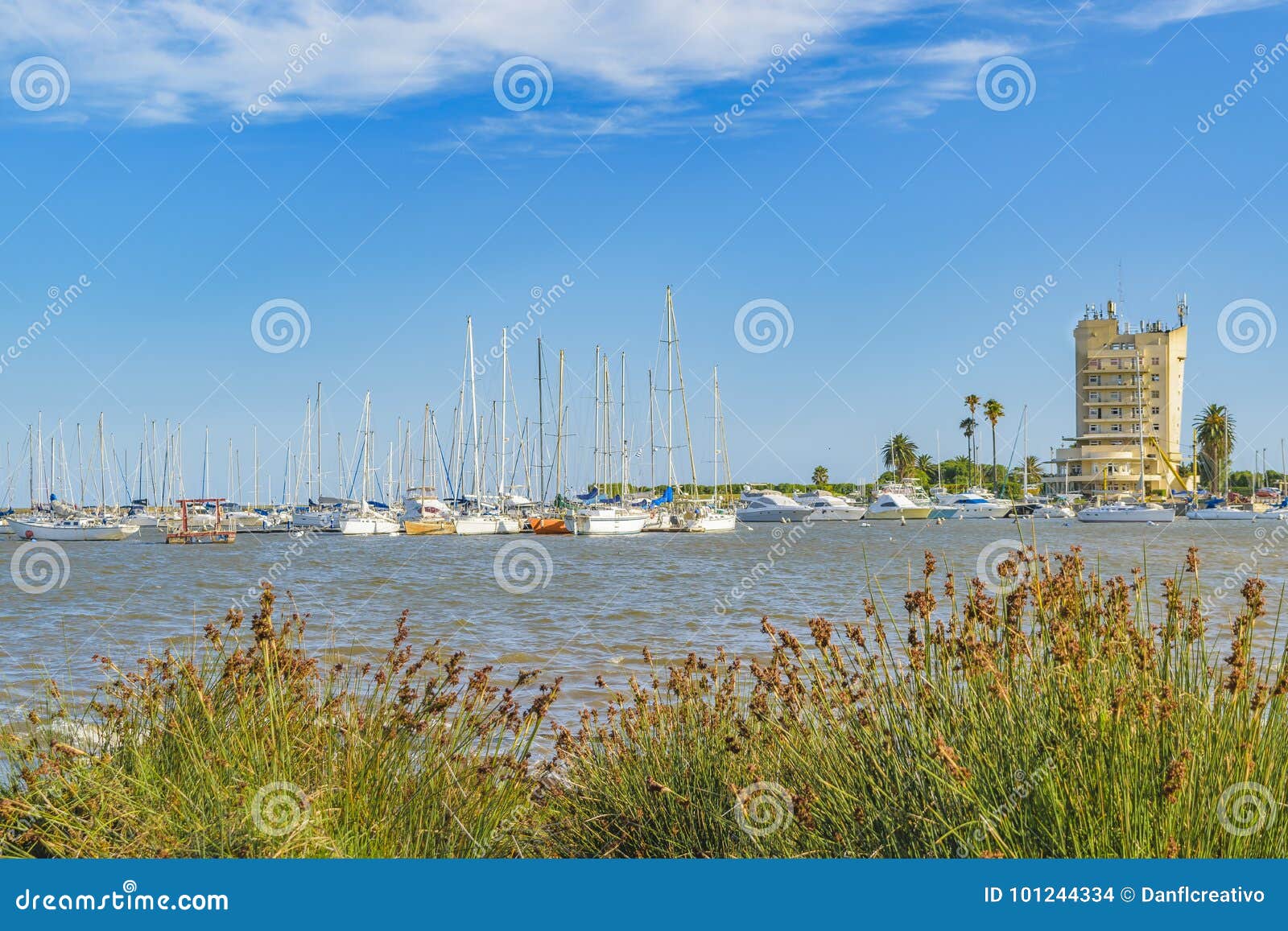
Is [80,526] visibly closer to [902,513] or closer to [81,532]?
[81,532]

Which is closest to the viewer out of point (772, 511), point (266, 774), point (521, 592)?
point (266, 774)

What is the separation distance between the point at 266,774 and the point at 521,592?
23.2m

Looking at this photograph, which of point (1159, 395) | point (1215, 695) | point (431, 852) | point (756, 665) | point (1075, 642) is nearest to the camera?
point (1075, 642)

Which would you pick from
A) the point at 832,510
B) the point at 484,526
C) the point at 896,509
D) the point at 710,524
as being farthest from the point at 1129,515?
the point at 484,526

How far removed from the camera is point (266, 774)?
4773mm

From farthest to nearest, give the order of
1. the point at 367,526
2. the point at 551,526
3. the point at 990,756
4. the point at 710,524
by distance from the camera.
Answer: the point at 367,526 < the point at 710,524 < the point at 551,526 < the point at 990,756

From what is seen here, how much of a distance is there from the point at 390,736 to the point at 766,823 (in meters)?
1.78

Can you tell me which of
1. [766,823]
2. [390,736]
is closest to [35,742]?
[390,736]

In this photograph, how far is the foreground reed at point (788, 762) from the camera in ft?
12.8

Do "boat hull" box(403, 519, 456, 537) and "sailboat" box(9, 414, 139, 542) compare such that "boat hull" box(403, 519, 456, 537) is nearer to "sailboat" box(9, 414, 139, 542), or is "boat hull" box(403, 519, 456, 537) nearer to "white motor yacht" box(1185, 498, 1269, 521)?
"sailboat" box(9, 414, 139, 542)

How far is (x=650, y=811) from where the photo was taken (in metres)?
5.32

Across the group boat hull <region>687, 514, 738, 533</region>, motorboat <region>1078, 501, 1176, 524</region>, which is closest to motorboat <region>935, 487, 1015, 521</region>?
motorboat <region>1078, 501, 1176, 524</region>

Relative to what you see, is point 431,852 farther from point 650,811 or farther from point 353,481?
point 353,481

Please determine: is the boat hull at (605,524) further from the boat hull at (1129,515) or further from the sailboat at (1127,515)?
Result: the sailboat at (1127,515)
